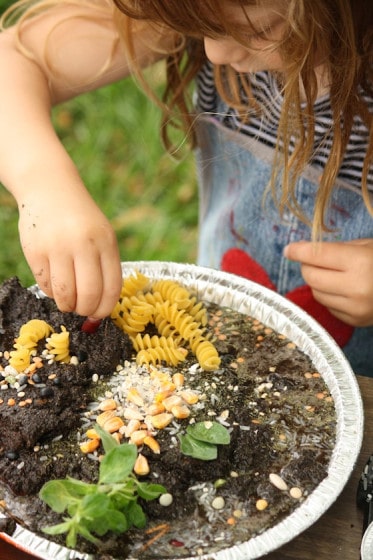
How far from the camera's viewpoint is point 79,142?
119 inches

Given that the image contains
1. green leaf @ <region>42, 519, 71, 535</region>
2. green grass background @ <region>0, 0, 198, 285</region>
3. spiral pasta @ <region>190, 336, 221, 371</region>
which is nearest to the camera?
green leaf @ <region>42, 519, 71, 535</region>

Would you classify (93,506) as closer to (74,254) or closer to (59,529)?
(59,529)

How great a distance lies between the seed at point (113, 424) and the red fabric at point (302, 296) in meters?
0.61

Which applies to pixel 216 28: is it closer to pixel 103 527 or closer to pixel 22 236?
pixel 22 236

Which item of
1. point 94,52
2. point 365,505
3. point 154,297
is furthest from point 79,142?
point 365,505

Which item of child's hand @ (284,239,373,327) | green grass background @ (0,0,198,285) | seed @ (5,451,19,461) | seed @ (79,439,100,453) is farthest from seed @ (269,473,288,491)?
green grass background @ (0,0,198,285)

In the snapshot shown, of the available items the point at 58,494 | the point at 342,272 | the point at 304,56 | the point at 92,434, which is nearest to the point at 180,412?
the point at 92,434

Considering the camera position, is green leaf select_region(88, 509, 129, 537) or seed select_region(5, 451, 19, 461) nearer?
green leaf select_region(88, 509, 129, 537)

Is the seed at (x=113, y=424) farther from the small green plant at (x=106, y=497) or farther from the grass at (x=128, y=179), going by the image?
the grass at (x=128, y=179)

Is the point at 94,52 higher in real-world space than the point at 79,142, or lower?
higher

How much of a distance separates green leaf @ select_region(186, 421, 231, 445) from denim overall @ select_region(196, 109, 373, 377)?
26.4 inches

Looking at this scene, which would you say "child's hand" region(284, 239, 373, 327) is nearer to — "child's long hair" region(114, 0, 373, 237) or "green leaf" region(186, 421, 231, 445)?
"child's long hair" region(114, 0, 373, 237)

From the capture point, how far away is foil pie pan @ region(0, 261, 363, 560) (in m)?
0.88

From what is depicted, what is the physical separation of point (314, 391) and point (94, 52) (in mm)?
874
